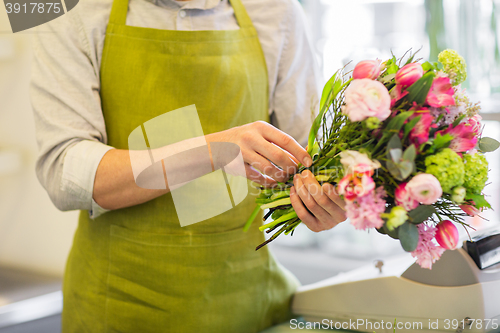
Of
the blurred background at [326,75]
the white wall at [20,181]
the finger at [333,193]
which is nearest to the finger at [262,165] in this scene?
the finger at [333,193]

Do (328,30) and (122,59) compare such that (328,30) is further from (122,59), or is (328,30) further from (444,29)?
(122,59)

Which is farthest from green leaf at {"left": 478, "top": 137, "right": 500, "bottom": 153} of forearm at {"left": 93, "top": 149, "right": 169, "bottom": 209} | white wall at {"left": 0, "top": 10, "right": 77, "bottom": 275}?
white wall at {"left": 0, "top": 10, "right": 77, "bottom": 275}

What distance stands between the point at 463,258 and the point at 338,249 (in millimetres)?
1687

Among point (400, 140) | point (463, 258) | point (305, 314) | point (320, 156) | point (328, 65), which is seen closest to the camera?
point (400, 140)

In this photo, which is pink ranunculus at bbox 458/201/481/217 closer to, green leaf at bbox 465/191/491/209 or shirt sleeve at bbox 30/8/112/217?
green leaf at bbox 465/191/491/209

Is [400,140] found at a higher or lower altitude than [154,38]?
lower

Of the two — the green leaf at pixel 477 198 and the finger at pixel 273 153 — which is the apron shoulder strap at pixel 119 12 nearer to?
the finger at pixel 273 153

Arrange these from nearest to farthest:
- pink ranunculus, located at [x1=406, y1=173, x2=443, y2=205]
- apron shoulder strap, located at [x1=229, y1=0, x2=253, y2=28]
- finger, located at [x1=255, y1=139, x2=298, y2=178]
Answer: pink ranunculus, located at [x1=406, y1=173, x2=443, y2=205] < finger, located at [x1=255, y1=139, x2=298, y2=178] < apron shoulder strap, located at [x1=229, y1=0, x2=253, y2=28]

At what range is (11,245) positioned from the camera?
1.68m

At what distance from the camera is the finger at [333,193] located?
68 cm

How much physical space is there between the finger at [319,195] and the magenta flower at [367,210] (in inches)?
5.5

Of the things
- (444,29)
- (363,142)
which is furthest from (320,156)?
(444,29)

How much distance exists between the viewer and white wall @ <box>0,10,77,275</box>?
65.5 inches

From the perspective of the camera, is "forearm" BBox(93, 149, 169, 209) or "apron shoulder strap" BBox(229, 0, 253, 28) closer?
"forearm" BBox(93, 149, 169, 209)
